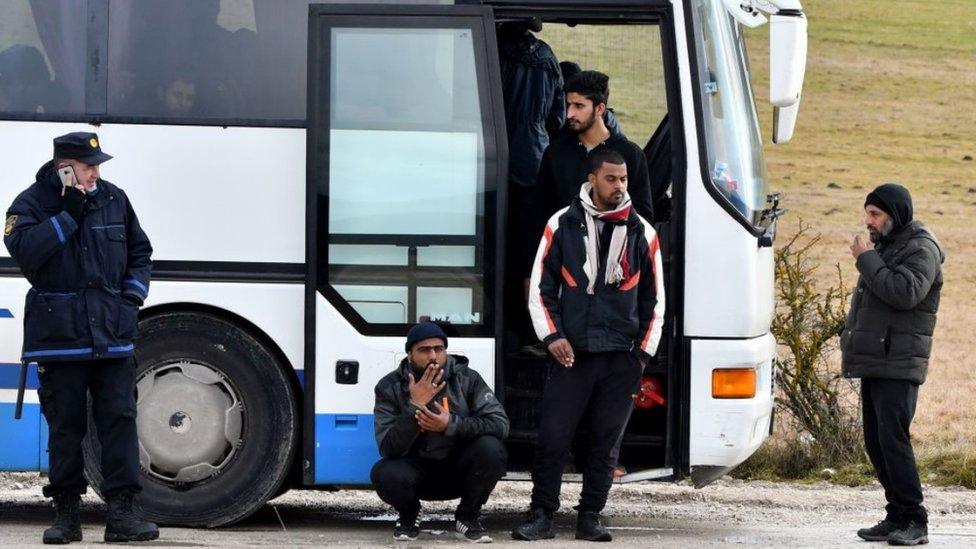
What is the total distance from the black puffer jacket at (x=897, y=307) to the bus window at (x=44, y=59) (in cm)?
378

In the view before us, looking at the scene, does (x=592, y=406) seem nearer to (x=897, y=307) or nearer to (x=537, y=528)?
(x=537, y=528)

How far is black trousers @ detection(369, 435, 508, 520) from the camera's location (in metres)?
7.48

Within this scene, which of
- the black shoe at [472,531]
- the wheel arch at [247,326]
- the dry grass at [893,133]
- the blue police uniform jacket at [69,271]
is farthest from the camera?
the dry grass at [893,133]

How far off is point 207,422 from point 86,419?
679mm

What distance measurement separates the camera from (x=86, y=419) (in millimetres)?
7395

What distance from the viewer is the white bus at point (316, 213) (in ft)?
25.2

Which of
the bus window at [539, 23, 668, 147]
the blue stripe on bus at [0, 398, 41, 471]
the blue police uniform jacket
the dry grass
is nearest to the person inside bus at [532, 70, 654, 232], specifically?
the bus window at [539, 23, 668, 147]

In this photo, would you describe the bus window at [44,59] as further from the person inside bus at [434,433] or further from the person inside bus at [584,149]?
the person inside bus at [584,149]

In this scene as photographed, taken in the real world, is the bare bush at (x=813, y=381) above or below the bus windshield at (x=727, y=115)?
below

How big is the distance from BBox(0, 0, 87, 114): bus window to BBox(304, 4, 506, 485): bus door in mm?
1123

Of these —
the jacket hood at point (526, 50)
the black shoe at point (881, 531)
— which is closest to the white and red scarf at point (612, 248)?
the jacket hood at point (526, 50)

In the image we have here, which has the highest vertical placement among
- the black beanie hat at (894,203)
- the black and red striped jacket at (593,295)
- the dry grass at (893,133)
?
the dry grass at (893,133)

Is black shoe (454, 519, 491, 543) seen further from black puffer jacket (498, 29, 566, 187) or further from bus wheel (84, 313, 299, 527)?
black puffer jacket (498, 29, 566, 187)

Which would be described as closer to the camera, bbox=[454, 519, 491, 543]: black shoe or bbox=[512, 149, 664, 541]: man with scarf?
bbox=[512, 149, 664, 541]: man with scarf
